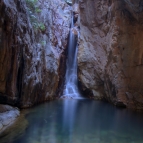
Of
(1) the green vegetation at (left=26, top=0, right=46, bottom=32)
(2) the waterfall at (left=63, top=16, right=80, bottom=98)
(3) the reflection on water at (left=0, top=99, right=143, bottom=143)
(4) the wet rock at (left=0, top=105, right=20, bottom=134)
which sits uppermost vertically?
(1) the green vegetation at (left=26, top=0, right=46, bottom=32)

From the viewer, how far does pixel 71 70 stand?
1919cm

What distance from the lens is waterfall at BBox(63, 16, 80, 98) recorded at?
1850 cm

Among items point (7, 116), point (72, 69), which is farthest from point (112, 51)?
point (7, 116)

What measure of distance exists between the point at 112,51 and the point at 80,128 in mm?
8865

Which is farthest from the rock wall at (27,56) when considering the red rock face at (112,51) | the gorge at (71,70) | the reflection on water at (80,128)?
the red rock face at (112,51)

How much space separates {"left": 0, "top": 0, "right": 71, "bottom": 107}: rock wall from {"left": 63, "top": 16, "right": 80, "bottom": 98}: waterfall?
41.6 inches

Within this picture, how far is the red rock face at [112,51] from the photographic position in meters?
13.3

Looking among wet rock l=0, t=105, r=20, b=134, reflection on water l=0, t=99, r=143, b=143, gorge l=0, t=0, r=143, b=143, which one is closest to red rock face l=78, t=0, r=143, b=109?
gorge l=0, t=0, r=143, b=143

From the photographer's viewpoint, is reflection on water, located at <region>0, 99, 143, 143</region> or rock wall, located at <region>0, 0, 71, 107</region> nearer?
reflection on water, located at <region>0, 99, 143, 143</region>

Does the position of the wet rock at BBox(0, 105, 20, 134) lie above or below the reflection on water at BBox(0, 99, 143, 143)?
above

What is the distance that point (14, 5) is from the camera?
30.6 feet

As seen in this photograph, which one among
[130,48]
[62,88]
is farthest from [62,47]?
[130,48]

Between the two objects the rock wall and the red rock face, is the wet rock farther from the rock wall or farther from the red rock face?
the red rock face

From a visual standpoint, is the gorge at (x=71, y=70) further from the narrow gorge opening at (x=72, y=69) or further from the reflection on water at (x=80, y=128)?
the narrow gorge opening at (x=72, y=69)
